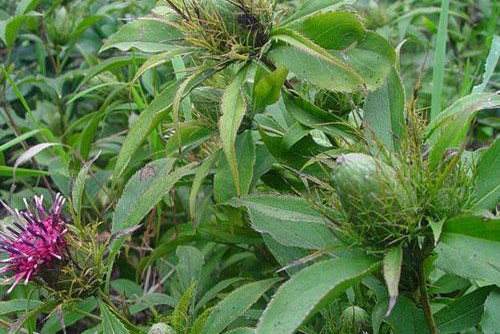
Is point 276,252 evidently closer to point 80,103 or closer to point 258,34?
point 258,34

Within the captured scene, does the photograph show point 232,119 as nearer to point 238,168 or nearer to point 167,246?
point 238,168

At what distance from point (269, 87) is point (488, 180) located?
1.29 ft

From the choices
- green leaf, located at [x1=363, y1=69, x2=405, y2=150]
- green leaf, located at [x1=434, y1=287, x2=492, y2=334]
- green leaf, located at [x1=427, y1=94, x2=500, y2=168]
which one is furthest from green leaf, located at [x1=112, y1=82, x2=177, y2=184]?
green leaf, located at [x1=434, y1=287, x2=492, y2=334]

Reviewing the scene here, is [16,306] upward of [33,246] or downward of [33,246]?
downward

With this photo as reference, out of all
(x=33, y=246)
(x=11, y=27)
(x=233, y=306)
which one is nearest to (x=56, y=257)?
(x=33, y=246)

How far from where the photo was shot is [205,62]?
1260 mm

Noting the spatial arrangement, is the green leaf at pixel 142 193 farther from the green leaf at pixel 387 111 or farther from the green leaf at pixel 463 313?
the green leaf at pixel 463 313

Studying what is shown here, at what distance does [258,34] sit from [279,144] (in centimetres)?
21

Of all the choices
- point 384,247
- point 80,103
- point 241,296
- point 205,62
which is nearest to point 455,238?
point 384,247

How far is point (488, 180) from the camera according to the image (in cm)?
109

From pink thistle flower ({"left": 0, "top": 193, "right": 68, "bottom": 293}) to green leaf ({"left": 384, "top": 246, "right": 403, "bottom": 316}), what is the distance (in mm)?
600

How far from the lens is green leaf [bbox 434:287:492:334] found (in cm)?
122

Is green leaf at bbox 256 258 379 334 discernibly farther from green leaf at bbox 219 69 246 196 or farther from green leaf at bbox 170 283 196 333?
green leaf at bbox 170 283 196 333

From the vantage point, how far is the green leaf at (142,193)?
129 centimetres
